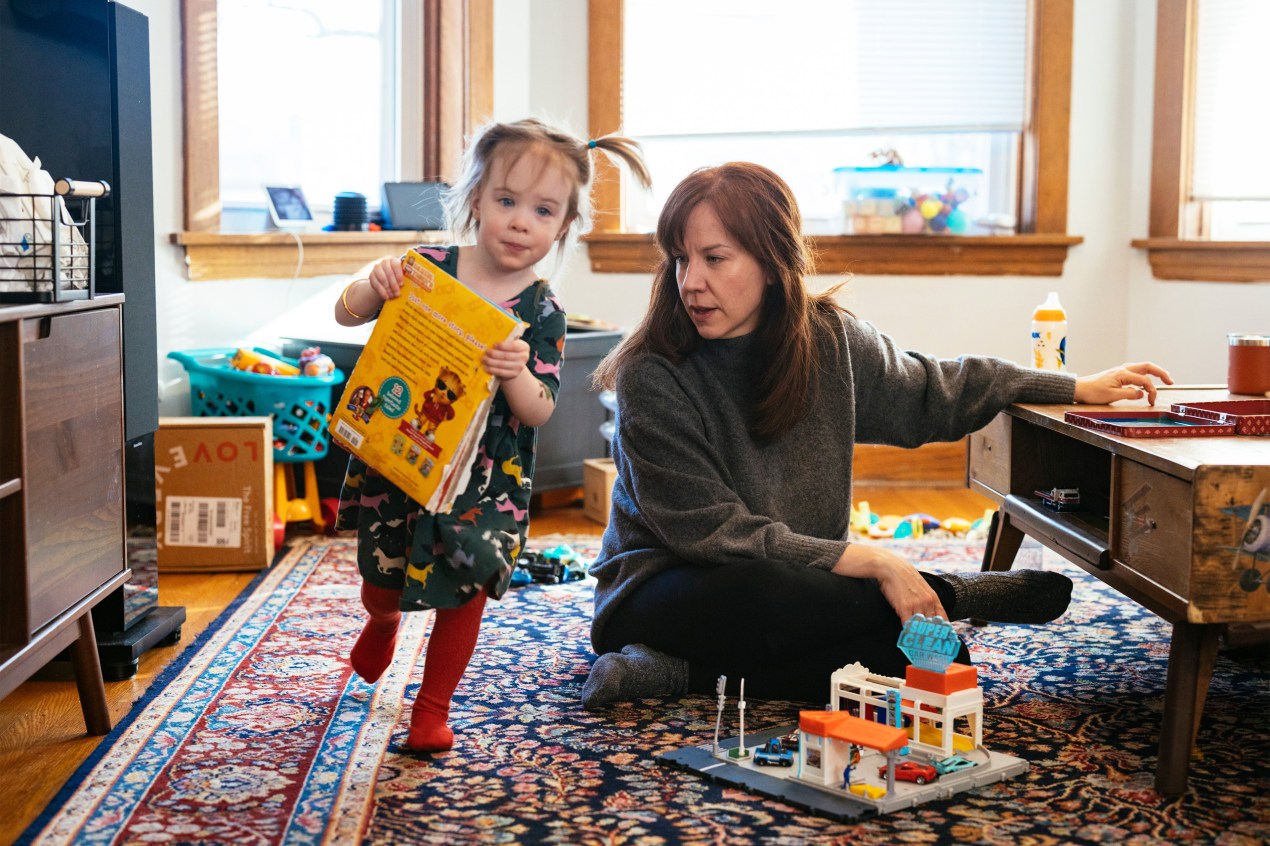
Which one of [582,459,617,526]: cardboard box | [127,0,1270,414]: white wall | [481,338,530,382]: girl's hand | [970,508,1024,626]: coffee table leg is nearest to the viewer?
[481,338,530,382]: girl's hand

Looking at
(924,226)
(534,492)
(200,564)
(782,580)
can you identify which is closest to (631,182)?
(924,226)

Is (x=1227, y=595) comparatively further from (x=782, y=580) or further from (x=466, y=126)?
(x=466, y=126)

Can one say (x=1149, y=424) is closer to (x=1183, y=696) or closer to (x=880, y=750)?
(x=1183, y=696)

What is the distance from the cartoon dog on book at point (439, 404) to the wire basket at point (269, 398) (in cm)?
138

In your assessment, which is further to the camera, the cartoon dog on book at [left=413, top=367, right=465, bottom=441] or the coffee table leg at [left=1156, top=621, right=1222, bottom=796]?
the cartoon dog on book at [left=413, top=367, right=465, bottom=441]

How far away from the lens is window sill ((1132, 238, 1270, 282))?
356cm

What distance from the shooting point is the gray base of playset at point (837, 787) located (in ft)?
4.86

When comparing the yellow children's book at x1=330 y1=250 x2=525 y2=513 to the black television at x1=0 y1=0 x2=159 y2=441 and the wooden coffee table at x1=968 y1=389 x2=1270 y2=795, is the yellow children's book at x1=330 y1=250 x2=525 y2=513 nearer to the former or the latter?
the black television at x1=0 y1=0 x2=159 y2=441

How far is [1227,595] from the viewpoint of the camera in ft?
4.77

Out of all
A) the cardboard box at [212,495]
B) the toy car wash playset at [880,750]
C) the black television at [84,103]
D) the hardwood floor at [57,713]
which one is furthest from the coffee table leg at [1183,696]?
the cardboard box at [212,495]

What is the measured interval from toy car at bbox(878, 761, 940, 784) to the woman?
0.27 metres

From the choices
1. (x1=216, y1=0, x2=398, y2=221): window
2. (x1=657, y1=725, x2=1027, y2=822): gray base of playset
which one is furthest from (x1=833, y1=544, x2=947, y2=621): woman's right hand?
(x1=216, y1=0, x2=398, y2=221): window

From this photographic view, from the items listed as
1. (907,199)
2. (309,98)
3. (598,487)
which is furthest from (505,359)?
(907,199)

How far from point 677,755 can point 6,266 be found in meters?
1.03
